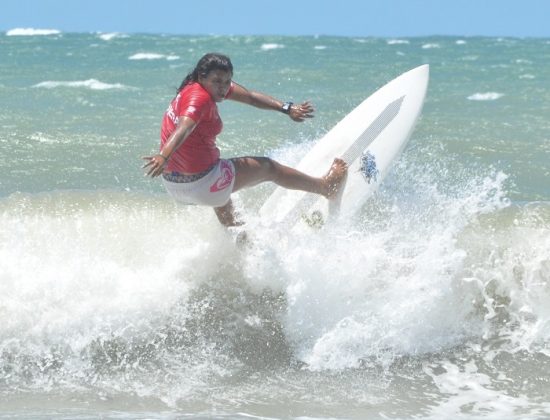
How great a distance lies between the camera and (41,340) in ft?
16.6

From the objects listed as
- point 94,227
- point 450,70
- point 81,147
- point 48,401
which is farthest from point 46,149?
point 450,70

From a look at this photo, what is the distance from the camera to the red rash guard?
15.4ft

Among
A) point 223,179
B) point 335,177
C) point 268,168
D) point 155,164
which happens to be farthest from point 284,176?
point 155,164

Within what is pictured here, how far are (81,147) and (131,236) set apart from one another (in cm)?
372

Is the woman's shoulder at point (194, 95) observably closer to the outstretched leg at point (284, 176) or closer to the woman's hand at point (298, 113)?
the outstretched leg at point (284, 176)

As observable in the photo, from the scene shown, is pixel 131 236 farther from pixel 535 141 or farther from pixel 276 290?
pixel 535 141

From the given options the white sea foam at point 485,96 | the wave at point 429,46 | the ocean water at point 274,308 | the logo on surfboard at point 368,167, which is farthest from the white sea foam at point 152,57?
the logo on surfboard at point 368,167

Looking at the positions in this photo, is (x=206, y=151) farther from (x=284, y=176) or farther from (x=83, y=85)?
(x=83, y=85)

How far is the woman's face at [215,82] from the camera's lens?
4770 millimetres

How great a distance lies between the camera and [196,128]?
482 cm

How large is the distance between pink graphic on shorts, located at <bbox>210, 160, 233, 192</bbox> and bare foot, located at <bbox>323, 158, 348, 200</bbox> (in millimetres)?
1024

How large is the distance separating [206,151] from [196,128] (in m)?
0.17

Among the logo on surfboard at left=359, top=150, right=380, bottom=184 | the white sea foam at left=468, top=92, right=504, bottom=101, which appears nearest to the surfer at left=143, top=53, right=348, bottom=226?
the logo on surfboard at left=359, top=150, right=380, bottom=184

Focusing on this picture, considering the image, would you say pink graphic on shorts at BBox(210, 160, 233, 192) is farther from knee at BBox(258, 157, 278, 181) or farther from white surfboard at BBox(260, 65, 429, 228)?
white surfboard at BBox(260, 65, 429, 228)
